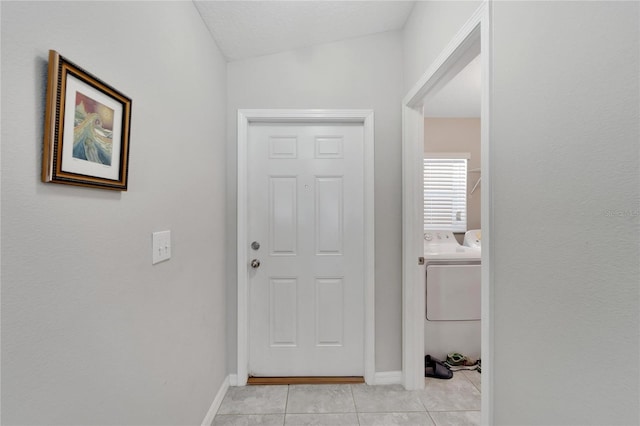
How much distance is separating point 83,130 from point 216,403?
5.64 ft

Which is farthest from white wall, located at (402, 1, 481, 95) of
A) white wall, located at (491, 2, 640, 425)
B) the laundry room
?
white wall, located at (491, 2, 640, 425)

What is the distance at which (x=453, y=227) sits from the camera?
3.06 meters

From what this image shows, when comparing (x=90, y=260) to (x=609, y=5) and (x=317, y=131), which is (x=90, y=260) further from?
(x=317, y=131)

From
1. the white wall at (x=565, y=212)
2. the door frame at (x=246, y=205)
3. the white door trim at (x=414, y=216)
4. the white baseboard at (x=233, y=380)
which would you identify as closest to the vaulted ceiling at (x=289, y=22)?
the door frame at (x=246, y=205)

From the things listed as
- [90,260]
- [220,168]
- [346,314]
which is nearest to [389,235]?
[346,314]

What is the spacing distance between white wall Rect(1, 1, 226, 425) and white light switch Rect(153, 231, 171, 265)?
0.10 feet

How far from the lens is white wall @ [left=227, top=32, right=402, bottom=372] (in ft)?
6.45

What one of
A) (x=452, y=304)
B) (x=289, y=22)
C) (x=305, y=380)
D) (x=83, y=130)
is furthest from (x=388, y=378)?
(x=289, y=22)

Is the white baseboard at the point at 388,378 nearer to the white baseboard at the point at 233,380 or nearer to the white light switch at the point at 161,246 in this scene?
the white baseboard at the point at 233,380

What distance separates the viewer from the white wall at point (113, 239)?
1.97 feet

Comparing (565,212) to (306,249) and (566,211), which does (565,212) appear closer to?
(566,211)

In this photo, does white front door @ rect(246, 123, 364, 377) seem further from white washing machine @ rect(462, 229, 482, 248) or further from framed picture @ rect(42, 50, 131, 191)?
white washing machine @ rect(462, 229, 482, 248)

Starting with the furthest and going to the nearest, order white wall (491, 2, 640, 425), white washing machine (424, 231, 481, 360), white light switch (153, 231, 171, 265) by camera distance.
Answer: white washing machine (424, 231, 481, 360) → white light switch (153, 231, 171, 265) → white wall (491, 2, 640, 425)

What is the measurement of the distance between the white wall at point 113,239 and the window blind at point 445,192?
242 cm
